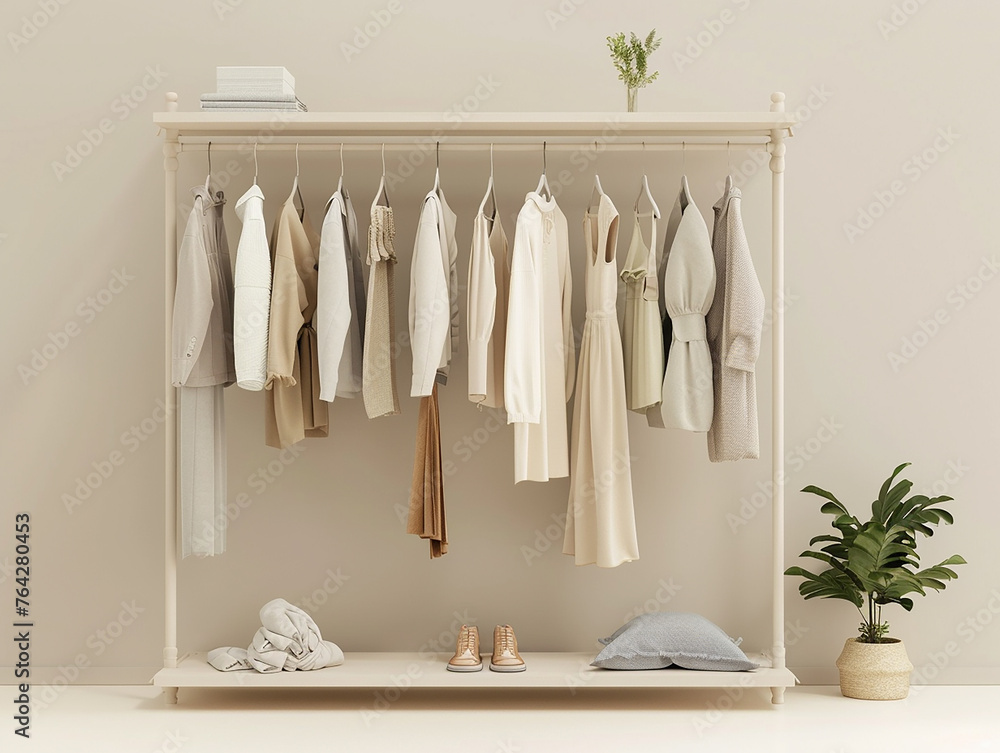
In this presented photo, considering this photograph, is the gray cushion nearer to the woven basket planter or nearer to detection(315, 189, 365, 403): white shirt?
the woven basket planter

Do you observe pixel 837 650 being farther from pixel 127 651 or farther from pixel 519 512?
pixel 127 651

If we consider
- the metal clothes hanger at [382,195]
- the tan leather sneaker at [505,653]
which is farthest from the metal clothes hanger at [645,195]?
the tan leather sneaker at [505,653]

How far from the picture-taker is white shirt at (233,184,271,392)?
2736mm

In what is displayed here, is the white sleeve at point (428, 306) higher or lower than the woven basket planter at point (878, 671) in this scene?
higher

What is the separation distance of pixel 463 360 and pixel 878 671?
181cm

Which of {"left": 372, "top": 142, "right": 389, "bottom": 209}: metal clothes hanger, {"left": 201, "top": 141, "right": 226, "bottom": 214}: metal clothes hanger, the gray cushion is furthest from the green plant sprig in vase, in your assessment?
the gray cushion

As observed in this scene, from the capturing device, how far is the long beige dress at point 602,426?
2.88 m

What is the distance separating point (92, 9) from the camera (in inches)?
129

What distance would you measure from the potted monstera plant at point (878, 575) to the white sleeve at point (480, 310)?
1.27 metres

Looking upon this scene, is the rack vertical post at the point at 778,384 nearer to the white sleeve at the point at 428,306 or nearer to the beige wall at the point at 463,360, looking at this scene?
the beige wall at the point at 463,360

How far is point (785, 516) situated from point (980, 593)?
30.8 inches

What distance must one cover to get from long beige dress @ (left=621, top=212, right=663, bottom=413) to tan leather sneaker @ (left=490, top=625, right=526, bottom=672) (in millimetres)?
900

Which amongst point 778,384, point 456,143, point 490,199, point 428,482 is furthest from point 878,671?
point 456,143

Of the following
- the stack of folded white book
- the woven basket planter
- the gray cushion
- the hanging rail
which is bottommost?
the woven basket planter
